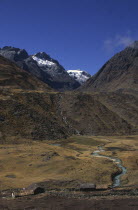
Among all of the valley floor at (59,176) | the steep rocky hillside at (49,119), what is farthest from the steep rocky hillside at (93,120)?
the valley floor at (59,176)

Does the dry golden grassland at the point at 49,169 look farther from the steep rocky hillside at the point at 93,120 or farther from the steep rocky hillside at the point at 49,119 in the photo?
the steep rocky hillside at the point at 93,120

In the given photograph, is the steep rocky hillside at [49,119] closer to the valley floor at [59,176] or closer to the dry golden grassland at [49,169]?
the valley floor at [59,176]

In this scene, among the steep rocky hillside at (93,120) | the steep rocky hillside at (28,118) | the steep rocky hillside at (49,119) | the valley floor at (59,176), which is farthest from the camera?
the steep rocky hillside at (93,120)

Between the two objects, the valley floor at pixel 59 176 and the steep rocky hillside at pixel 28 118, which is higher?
the steep rocky hillside at pixel 28 118

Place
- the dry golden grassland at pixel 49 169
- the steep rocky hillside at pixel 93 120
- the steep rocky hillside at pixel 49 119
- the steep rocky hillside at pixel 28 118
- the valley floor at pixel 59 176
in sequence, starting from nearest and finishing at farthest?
1. the valley floor at pixel 59 176
2. the dry golden grassland at pixel 49 169
3. the steep rocky hillside at pixel 28 118
4. the steep rocky hillside at pixel 49 119
5. the steep rocky hillside at pixel 93 120

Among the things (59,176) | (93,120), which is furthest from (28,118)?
(59,176)

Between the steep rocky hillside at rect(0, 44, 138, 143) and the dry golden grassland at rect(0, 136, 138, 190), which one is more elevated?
the steep rocky hillside at rect(0, 44, 138, 143)

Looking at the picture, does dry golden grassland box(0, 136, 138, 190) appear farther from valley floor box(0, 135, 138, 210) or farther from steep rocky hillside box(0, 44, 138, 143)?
steep rocky hillside box(0, 44, 138, 143)

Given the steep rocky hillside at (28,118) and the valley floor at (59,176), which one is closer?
the valley floor at (59,176)

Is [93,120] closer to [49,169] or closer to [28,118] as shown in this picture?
[28,118]

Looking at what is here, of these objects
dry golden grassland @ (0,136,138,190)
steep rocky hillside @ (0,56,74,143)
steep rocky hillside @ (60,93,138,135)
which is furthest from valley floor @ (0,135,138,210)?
steep rocky hillside @ (60,93,138,135)

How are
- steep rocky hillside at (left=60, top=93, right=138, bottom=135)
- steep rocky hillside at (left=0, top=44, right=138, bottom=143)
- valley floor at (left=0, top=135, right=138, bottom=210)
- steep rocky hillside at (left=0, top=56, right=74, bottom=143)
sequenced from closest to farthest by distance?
valley floor at (left=0, top=135, right=138, bottom=210) < steep rocky hillside at (left=0, top=56, right=74, bottom=143) < steep rocky hillside at (left=0, top=44, right=138, bottom=143) < steep rocky hillside at (left=60, top=93, right=138, bottom=135)
